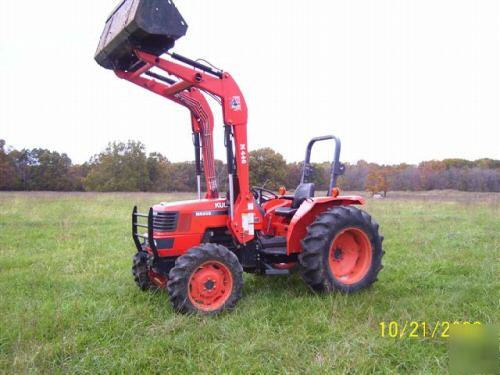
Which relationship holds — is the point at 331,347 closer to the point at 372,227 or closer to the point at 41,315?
the point at 372,227

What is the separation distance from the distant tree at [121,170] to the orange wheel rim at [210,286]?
41134 millimetres

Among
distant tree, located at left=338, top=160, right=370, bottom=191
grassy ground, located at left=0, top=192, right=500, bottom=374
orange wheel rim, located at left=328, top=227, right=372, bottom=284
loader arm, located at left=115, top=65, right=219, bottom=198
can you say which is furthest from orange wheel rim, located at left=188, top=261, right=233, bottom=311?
distant tree, located at left=338, top=160, right=370, bottom=191

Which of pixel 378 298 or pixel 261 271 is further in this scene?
pixel 261 271

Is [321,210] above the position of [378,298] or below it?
above

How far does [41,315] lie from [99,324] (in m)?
0.72

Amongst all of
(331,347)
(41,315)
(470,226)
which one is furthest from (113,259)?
(470,226)

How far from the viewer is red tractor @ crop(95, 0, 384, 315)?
5.20 meters

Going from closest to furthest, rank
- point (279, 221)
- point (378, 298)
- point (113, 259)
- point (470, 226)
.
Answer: point (378, 298) → point (279, 221) → point (113, 259) → point (470, 226)

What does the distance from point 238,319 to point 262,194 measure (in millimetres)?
2512

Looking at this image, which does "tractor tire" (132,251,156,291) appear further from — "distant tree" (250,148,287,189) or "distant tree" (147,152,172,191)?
"distant tree" (147,152,172,191)

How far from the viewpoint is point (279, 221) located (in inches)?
259

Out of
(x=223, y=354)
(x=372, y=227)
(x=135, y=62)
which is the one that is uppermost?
(x=135, y=62)

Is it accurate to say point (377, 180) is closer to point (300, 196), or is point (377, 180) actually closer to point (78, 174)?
point (78, 174)

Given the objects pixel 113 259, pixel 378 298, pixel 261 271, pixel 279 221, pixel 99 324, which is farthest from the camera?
pixel 113 259
